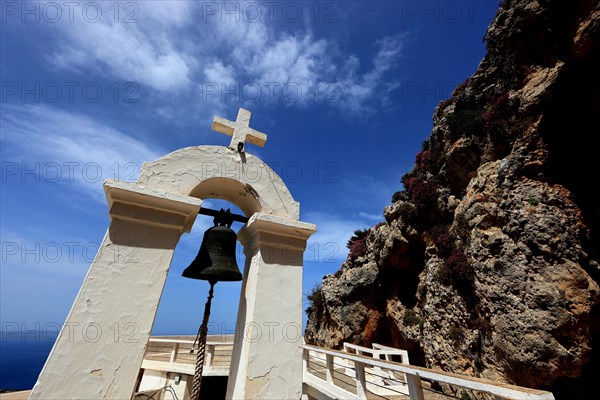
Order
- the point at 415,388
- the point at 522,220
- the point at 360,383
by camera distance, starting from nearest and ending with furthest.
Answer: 1. the point at 415,388
2. the point at 360,383
3. the point at 522,220

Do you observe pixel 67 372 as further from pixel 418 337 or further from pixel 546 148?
pixel 418 337

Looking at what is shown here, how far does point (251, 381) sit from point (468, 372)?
10.1 meters

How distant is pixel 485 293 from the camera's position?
8.54m

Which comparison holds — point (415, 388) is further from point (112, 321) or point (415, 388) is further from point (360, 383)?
point (112, 321)

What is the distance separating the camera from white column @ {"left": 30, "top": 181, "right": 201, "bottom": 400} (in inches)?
64.1

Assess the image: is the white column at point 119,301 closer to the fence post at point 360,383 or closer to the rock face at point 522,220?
the fence post at point 360,383

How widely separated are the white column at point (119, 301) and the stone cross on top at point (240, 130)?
0.86 metres

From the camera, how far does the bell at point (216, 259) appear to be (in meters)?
2.45

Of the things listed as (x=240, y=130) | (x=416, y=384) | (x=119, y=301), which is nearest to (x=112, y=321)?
(x=119, y=301)

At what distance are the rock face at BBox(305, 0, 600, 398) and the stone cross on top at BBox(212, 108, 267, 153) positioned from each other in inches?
338

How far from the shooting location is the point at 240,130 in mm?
2838

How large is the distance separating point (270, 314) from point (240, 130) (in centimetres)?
181

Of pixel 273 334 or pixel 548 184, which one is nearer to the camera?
pixel 273 334

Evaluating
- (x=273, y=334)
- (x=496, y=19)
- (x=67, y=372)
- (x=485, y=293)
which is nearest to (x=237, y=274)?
(x=273, y=334)
